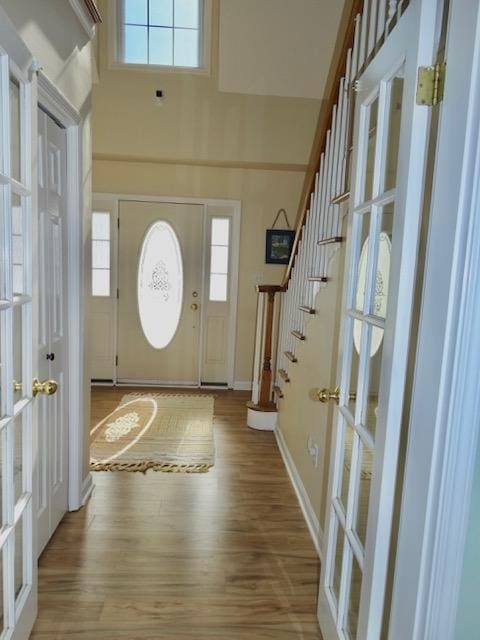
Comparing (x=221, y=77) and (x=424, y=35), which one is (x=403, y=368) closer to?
(x=424, y=35)

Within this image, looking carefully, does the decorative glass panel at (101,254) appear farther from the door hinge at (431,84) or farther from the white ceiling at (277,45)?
the door hinge at (431,84)

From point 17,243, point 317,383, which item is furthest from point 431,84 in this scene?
point 317,383

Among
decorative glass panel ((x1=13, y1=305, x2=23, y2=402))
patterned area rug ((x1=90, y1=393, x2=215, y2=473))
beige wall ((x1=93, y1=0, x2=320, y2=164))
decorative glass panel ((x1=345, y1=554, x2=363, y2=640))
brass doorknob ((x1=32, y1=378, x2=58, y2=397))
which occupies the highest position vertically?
beige wall ((x1=93, y1=0, x2=320, y2=164))

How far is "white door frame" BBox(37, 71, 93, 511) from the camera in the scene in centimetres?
225

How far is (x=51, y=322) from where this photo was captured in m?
2.12

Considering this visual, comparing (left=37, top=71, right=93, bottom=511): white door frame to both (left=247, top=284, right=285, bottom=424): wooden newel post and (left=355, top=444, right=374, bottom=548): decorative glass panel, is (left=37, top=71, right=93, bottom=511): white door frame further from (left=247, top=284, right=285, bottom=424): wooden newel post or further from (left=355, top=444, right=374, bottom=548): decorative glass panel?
(left=247, top=284, right=285, bottom=424): wooden newel post

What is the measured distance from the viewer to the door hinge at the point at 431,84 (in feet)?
3.21

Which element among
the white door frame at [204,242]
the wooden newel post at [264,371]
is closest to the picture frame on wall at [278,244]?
the white door frame at [204,242]

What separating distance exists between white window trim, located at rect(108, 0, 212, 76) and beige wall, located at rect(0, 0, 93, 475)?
78.0 inches

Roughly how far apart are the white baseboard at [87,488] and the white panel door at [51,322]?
15 cm

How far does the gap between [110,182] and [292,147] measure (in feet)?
6.32

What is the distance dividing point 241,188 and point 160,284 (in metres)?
1.36

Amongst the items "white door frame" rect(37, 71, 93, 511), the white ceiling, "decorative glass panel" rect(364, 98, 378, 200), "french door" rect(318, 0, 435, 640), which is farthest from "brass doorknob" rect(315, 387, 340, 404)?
the white ceiling

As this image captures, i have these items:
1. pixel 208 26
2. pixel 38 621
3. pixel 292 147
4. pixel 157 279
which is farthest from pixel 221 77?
pixel 38 621
